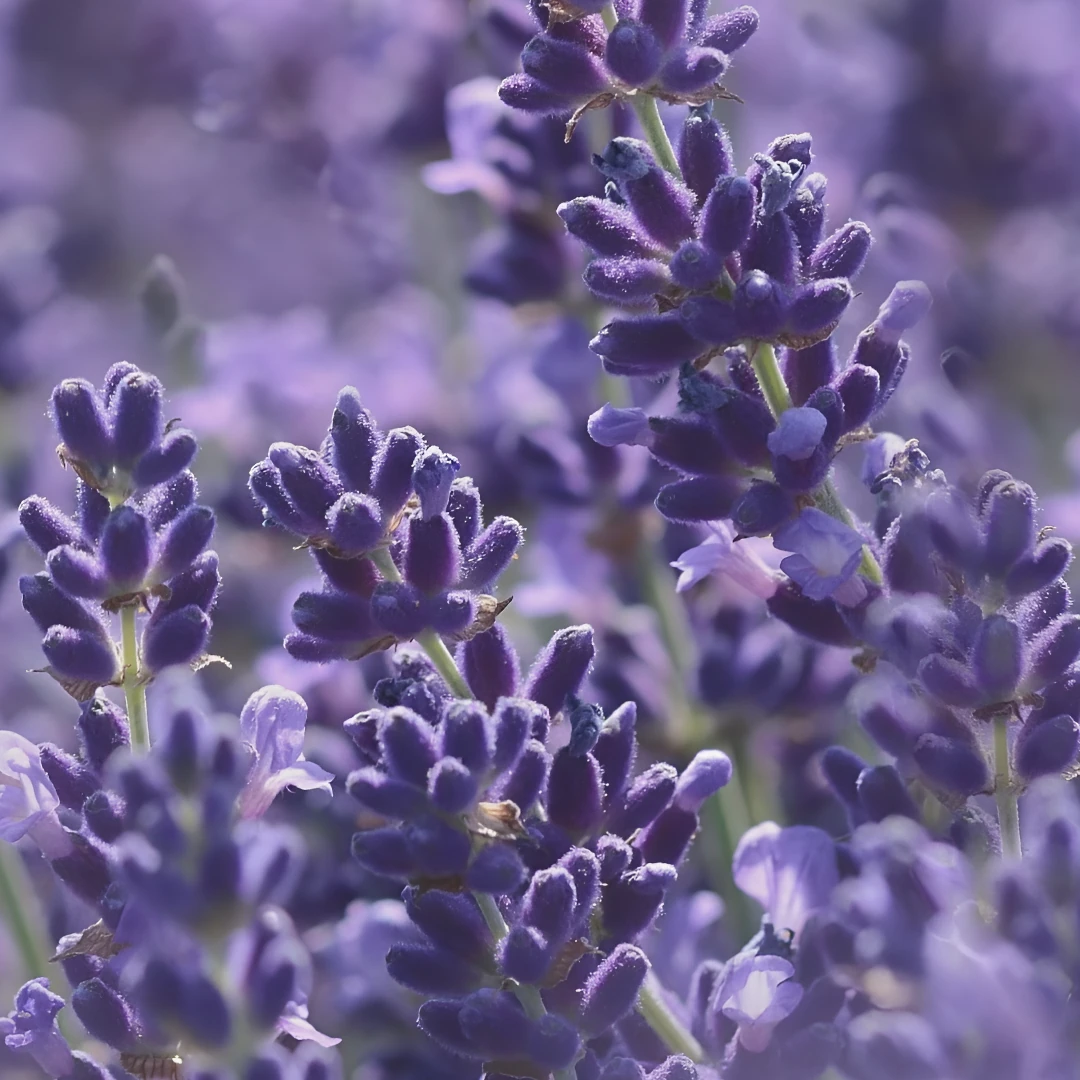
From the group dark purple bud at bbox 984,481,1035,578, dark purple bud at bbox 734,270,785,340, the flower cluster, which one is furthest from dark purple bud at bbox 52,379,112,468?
dark purple bud at bbox 984,481,1035,578

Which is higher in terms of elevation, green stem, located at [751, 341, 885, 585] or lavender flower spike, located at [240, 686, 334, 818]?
green stem, located at [751, 341, 885, 585]

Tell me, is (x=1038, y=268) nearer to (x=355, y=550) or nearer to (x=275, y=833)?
(x=355, y=550)

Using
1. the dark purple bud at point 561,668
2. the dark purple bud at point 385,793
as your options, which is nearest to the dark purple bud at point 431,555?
the dark purple bud at point 561,668

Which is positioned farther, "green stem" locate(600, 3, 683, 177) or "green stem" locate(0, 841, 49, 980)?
"green stem" locate(0, 841, 49, 980)

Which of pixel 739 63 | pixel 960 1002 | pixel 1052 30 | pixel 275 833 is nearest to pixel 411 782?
pixel 275 833

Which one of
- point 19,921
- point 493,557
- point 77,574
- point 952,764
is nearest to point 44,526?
point 77,574

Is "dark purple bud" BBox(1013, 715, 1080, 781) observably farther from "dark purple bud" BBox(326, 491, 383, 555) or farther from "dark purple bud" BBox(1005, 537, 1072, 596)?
"dark purple bud" BBox(326, 491, 383, 555)

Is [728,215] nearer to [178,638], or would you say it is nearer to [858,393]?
[858,393]

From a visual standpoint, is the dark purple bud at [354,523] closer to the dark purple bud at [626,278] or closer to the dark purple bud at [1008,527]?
the dark purple bud at [626,278]

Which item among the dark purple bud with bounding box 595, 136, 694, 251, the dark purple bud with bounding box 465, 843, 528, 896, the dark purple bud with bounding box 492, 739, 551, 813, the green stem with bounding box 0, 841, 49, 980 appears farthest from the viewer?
the green stem with bounding box 0, 841, 49, 980
